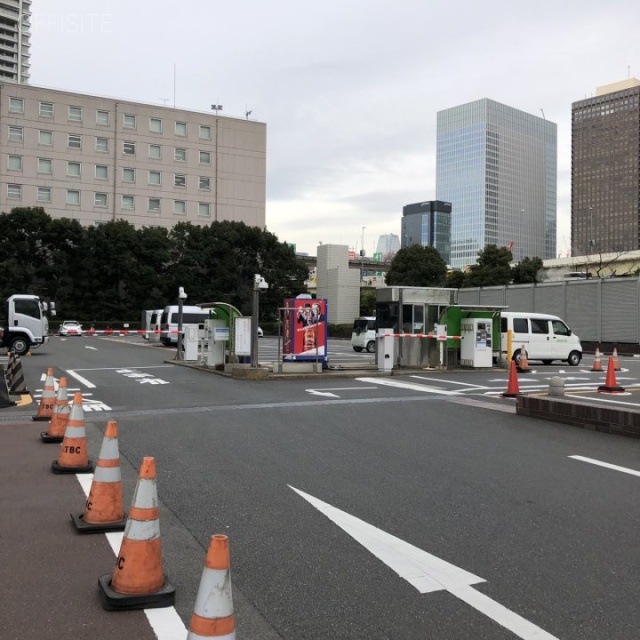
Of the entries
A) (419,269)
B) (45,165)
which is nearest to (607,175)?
(419,269)

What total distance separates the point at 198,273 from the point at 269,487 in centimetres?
6118

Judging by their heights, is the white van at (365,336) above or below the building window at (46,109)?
below

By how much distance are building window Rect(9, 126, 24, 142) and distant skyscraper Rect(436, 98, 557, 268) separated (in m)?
97.1

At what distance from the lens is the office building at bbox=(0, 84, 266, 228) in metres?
67.5

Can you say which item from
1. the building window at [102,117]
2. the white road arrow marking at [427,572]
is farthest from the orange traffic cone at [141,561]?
the building window at [102,117]

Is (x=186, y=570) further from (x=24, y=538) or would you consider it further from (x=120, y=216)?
(x=120, y=216)

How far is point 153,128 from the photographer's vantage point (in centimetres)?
7381

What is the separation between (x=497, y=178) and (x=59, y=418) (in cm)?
15009

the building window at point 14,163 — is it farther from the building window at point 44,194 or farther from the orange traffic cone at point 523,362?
the orange traffic cone at point 523,362

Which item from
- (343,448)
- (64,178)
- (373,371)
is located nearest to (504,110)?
(64,178)

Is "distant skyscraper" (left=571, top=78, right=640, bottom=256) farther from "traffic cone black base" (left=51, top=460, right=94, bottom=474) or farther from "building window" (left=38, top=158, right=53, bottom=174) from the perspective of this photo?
"traffic cone black base" (left=51, top=460, right=94, bottom=474)

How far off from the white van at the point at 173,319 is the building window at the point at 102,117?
40422mm

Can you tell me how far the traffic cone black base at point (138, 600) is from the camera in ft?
11.7

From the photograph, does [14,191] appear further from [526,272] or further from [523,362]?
[523,362]
